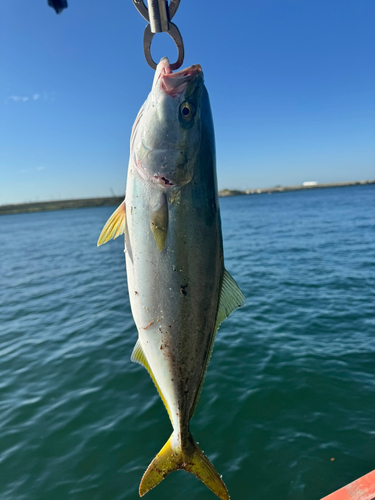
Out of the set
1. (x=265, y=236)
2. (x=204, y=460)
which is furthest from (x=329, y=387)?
(x=265, y=236)

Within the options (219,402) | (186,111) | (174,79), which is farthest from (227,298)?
(219,402)

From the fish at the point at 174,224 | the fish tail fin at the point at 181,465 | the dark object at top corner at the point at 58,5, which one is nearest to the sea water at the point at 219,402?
the fish tail fin at the point at 181,465

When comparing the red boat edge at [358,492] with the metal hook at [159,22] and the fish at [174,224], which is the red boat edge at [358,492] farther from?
the metal hook at [159,22]

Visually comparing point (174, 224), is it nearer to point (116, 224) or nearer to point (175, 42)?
point (116, 224)

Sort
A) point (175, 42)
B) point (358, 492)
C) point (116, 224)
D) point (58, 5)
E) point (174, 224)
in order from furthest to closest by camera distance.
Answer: point (58, 5), point (358, 492), point (116, 224), point (175, 42), point (174, 224)

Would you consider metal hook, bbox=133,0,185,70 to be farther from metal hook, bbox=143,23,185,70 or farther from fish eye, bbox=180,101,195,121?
fish eye, bbox=180,101,195,121

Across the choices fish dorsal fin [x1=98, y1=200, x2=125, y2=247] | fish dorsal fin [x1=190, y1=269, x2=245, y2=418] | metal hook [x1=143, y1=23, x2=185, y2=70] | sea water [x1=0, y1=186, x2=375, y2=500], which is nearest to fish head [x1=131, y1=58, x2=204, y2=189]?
metal hook [x1=143, y1=23, x2=185, y2=70]
